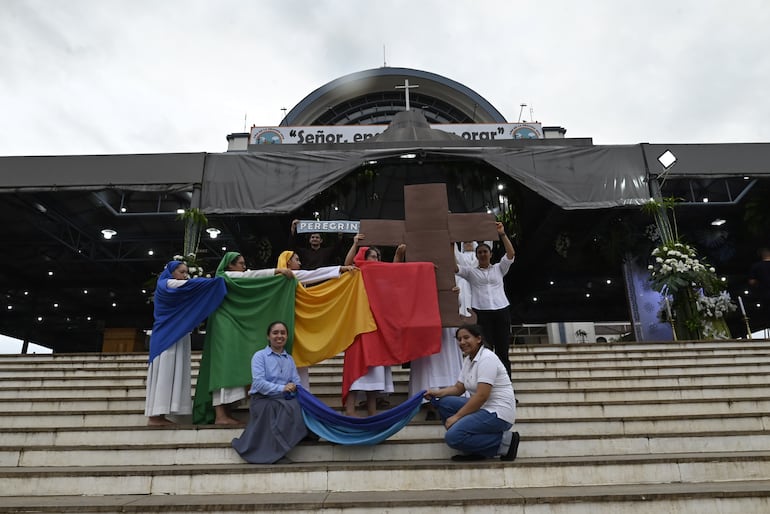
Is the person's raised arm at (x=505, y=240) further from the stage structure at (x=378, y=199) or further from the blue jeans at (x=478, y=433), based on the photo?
the stage structure at (x=378, y=199)

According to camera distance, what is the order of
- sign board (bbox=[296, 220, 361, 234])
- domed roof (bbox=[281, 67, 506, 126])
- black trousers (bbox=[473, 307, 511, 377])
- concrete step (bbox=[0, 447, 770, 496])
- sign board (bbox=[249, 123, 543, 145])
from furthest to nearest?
domed roof (bbox=[281, 67, 506, 126])
sign board (bbox=[249, 123, 543, 145])
sign board (bbox=[296, 220, 361, 234])
black trousers (bbox=[473, 307, 511, 377])
concrete step (bbox=[0, 447, 770, 496])

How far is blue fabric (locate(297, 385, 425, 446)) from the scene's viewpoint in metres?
3.47

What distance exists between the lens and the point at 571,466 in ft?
10.5

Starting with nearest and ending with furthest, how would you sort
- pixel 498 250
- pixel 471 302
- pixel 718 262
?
pixel 471 302 < pixel 498 250 < pixel 718 262

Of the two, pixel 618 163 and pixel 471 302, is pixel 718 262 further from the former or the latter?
pixel 471 302

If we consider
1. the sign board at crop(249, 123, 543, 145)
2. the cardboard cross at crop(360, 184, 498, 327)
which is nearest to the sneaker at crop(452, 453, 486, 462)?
the cardboard cross at crop(360, 184, 498, 327)

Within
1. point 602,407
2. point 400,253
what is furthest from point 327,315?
point 602,407

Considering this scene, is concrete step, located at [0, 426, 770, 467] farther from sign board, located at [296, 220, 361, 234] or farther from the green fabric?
sign board, located at [296, 220, 361, 234]

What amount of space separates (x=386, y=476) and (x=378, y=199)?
11.3 metres

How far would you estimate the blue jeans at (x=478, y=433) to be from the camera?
3.34m

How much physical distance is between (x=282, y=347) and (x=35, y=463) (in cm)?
203

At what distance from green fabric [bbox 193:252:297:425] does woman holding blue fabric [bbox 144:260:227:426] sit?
0.39 feet

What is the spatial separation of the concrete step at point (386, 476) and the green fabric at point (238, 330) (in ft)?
3.08

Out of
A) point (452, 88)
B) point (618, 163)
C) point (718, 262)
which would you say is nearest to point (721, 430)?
point (618, 163)
